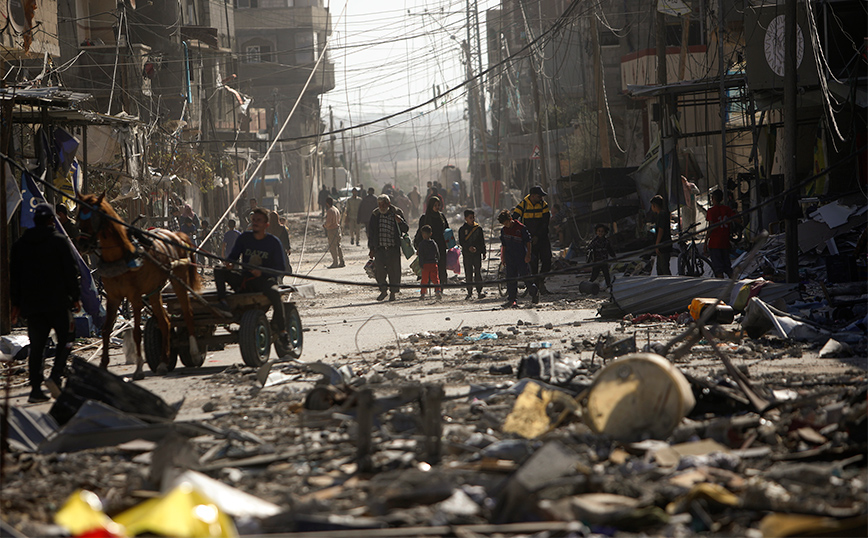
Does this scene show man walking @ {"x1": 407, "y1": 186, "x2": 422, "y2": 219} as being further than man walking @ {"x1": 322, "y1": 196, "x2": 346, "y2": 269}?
Yes

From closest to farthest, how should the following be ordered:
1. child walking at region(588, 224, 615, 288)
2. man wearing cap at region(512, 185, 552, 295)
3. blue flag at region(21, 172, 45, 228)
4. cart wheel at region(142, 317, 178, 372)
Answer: cart wheel at region(142, 317, 178, 372), blue flag at region(21, 172, 45, 228), man wearing cap at region(512, 185, 552, 295), child walking at region(588, 224, 615, 288)

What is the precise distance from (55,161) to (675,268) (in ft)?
37.7

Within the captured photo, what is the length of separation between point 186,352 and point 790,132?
29.9 ft

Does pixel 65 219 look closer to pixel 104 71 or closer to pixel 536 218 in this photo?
pixel 536 218

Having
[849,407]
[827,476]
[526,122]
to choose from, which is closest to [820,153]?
[849,407]

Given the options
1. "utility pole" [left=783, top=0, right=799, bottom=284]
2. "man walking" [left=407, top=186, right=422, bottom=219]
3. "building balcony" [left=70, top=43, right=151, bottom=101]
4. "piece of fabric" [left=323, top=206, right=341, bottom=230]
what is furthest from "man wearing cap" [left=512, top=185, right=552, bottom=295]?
"man walking" [left=407, top=186, right=422, bottom=219]

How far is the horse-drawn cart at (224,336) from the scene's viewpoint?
33.3 feet

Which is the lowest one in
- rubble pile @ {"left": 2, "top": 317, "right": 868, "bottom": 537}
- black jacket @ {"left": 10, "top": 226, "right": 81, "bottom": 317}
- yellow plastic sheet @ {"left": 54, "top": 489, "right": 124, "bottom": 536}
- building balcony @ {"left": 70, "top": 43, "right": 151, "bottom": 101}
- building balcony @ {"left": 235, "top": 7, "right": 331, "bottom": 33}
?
rubble pile @ {"left": 2, "top": 317, "right": 868, "bottom": 537}

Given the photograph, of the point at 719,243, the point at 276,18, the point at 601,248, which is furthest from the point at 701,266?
the point at 276,18

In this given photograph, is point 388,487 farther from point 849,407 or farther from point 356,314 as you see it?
point 356,314

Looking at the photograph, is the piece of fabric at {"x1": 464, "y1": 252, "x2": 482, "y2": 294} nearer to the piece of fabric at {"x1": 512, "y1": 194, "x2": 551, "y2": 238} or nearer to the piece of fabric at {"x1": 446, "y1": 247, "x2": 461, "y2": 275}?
the piece of fabric at {"x1": 512, "y1": 194, "x2": 551, "y2": 238}

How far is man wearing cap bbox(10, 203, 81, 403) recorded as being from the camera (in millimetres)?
8969

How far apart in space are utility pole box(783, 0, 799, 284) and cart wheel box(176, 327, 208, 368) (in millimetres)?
8159

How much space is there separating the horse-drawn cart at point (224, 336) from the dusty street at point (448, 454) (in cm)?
26
